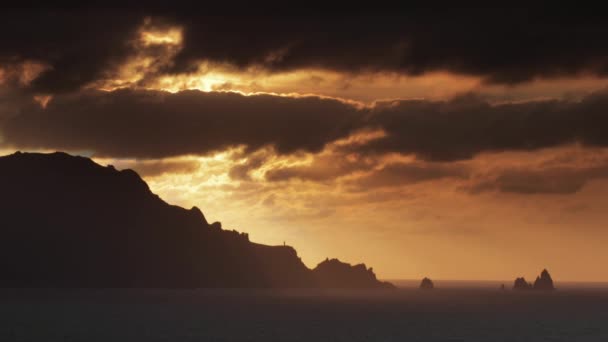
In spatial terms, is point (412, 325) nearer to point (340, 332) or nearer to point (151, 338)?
point (340, 332)

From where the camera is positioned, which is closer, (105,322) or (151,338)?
(151,338)

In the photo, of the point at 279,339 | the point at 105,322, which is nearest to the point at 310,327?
the point at 279,339

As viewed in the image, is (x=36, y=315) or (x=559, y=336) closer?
(x=559, y=336)

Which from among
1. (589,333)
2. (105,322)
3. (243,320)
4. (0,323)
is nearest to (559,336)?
(589,333)

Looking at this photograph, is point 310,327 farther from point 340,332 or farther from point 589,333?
point 589,333

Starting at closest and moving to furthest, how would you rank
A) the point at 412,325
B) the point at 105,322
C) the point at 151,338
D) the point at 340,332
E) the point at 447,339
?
the point at 151,338 < the point at 447,339 < the point at 340,332 < the point at 105,322 < the point at 412,325

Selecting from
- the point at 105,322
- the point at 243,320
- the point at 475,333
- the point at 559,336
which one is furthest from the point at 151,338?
the point at 559,336

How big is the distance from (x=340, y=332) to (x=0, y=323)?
69.1 meters

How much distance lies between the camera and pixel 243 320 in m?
192

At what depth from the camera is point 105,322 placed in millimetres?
175500

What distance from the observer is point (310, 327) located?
17688 cm

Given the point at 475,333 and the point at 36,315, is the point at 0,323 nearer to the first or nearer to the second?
the point at 36,315

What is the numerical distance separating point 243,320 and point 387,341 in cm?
5418

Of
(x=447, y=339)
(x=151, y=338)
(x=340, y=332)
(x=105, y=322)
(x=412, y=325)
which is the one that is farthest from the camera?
(x=412, y=325)
